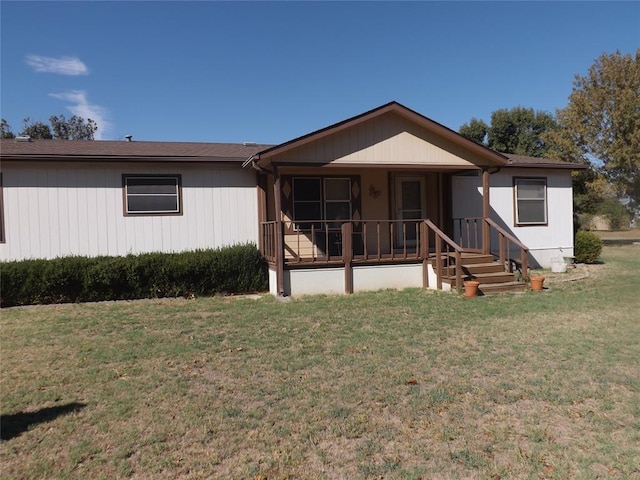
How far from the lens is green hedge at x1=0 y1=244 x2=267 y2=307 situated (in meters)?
8.93

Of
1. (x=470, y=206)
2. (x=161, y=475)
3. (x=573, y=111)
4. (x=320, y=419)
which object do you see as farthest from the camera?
(x=573, y=111)

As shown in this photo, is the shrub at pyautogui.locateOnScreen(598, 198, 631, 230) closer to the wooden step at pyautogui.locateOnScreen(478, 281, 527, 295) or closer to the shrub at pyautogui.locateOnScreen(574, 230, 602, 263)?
the shrub at pyautogui.locateOnScreen(574, 230, 602, 263)

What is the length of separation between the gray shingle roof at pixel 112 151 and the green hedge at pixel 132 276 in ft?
7.25

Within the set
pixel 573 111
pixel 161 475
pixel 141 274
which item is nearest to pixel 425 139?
pixel 141 274

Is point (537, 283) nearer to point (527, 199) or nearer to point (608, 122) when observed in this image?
point (527, 199)

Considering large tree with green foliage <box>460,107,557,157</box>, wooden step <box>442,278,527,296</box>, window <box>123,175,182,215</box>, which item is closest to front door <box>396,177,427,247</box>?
wooden step <box>442,278,527,296</box>

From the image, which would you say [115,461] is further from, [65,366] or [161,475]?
[65,366]

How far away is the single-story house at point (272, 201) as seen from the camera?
978cm

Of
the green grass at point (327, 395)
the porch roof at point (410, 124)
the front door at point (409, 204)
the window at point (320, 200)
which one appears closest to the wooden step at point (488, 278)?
the green grass at point (327, 395)

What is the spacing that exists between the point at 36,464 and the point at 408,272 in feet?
27.6

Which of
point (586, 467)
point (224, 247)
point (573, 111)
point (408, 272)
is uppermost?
point (573, 111)

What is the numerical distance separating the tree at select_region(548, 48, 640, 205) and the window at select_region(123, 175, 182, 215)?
21444 mm

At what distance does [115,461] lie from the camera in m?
3.09

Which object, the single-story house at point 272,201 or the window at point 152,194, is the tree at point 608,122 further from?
the window at point 152,194
